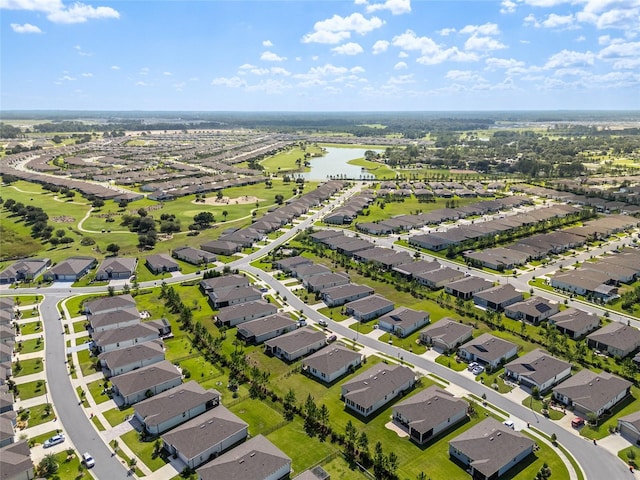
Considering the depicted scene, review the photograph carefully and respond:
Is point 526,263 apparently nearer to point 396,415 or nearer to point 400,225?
point 400,225

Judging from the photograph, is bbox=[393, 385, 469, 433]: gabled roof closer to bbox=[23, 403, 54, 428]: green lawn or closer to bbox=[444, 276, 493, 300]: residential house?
bbox=[444, 276, 493, 300]: residential house

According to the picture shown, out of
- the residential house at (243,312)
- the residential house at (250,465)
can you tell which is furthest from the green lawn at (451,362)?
the residential house at (243,312)

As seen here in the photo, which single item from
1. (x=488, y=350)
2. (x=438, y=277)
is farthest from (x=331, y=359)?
(x=438, y=277)

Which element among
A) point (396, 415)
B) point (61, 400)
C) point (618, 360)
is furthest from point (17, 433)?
point (618, 360)

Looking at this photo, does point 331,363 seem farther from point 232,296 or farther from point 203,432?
point 232,296

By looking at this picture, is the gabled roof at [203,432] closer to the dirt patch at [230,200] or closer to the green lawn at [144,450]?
the green lawn at [144,450]

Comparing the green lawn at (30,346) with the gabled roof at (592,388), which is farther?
the green lawn at (30,346)

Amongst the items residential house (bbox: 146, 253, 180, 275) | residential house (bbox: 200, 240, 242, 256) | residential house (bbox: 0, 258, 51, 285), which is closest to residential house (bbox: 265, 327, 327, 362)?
residential house (bbox: 146, 253, 180, 275)
